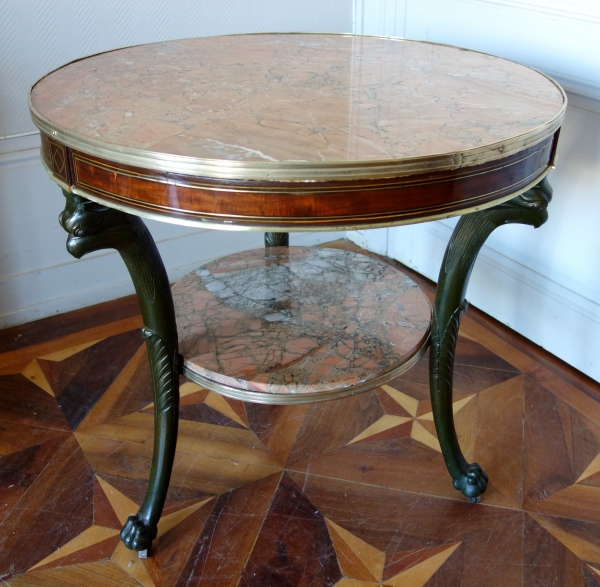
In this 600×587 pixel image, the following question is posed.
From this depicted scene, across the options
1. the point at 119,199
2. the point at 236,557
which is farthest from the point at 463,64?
the point at 236,557

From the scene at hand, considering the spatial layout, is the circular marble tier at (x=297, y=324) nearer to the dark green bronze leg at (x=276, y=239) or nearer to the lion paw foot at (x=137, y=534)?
the dark green bronze leg at (x=276, y=239)

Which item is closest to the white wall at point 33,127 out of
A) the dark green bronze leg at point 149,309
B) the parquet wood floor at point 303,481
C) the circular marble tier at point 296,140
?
the parquet wood floor at point 303,481

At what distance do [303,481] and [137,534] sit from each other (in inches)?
12.5

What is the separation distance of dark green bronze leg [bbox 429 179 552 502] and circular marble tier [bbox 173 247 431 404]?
0.15ft

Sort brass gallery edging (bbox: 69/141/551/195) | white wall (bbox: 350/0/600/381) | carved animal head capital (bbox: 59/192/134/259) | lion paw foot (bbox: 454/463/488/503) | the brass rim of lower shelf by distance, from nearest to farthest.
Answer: brass gallery edging (bbox: 69/141/551/195)
carved animal head capital (bbox: 59/192/134/259)
the brass rim of lower shelf
lion paw foot (bbox: 454/463/488/503)
white wall (bbox: 350/0/600/381)

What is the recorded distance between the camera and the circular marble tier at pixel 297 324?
1.03 metres

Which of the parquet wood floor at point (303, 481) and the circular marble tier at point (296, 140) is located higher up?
the circular marble tier at point (296, 140)

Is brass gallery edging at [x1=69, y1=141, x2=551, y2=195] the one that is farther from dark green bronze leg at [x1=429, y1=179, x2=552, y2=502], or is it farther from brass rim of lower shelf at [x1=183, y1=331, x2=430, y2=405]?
brass rim of lower shelf at [x1=183, y1=331, x2=430, y2=405]

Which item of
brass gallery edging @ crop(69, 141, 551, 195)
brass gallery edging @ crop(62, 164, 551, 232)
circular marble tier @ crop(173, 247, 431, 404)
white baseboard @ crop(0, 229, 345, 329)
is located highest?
brass gallery edging @ crop(69, 141, 551, 195)

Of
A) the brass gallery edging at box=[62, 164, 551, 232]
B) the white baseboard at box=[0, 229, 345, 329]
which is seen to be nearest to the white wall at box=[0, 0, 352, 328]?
the white baseboard at box=[0, 229, 345, 329]

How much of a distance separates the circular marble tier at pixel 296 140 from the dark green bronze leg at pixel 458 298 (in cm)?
8

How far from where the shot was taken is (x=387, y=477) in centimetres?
127

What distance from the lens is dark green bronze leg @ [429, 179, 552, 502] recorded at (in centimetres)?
100

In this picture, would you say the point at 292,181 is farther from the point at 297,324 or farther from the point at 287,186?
the point at 297,324
